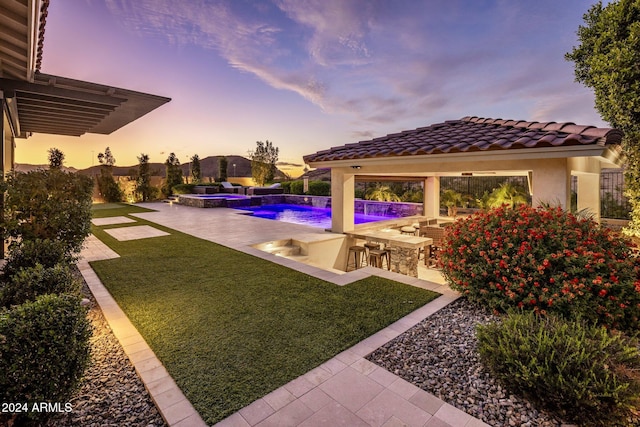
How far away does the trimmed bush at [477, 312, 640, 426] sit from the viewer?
2502mm

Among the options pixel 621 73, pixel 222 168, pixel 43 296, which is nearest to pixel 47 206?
pixel 43 296

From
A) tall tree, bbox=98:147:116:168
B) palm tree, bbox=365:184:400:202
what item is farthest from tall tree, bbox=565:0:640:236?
tall tree, bbox=98:147:116:168

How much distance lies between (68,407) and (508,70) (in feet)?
65.8

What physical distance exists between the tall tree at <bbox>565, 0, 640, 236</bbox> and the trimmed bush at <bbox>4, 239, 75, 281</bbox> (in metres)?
13.8

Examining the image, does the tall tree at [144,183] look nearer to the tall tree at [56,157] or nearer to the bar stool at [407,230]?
the tall tree at [56,157]

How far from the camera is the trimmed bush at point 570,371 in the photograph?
98.5 inches

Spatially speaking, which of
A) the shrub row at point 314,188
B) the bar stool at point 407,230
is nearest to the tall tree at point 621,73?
the bar stool at point 407,230

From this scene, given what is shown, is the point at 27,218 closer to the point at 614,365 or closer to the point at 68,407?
the point at 68,407

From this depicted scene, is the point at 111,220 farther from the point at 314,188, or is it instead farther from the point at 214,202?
the point at 314,188

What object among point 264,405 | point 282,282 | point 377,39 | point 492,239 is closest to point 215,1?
point 377,39

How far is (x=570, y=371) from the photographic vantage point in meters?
2.72

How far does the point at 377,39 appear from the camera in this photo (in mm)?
A: 14570

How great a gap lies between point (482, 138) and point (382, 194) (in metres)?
12.5

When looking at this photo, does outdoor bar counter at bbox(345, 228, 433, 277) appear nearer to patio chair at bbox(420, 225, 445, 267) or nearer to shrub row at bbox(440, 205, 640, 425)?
patio chair at bbox(420, 225, 445, 267)
